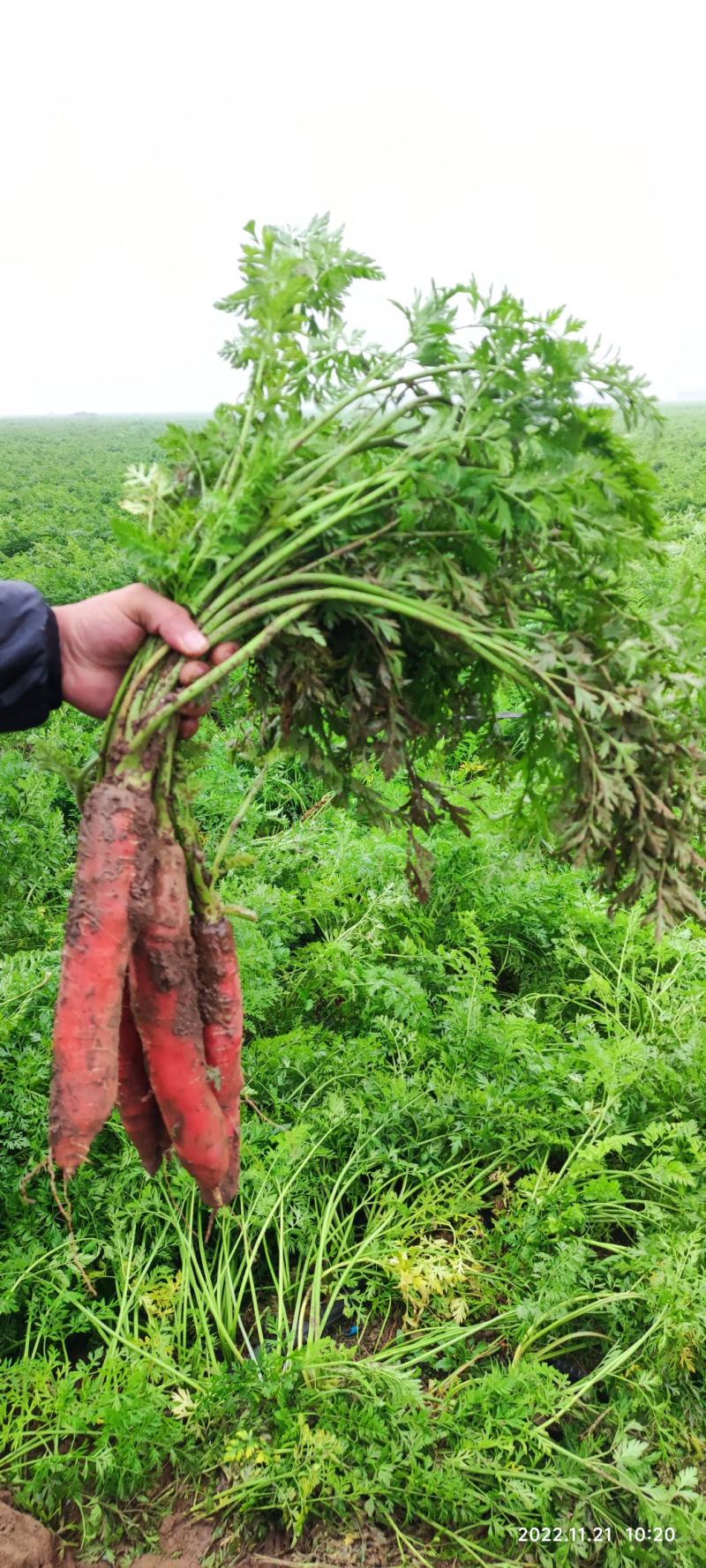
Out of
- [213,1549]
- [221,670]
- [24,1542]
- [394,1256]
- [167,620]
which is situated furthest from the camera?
[394,1256]

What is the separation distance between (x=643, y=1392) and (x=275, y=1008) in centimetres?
189

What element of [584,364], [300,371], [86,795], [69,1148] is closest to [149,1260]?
[69,1148]

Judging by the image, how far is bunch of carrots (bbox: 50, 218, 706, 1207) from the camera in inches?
85.4

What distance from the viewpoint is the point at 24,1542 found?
239cm

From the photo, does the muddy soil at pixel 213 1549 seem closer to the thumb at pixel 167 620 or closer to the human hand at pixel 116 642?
the human hand at pixel 116 642

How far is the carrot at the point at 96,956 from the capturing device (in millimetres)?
2225

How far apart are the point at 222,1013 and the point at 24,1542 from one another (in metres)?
1.40

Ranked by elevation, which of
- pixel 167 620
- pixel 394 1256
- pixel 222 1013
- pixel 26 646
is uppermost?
pixel 167 620

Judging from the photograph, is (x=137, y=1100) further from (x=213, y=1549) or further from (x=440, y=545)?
(x=440, y=545)

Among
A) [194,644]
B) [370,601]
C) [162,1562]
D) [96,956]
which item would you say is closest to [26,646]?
[194,644]

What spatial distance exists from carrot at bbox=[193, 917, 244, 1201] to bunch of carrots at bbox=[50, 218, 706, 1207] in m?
0.02

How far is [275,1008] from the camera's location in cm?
394

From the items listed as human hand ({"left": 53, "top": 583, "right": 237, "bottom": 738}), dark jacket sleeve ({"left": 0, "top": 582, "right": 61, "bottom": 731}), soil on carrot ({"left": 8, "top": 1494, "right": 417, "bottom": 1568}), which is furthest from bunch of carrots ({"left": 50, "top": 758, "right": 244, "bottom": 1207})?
soil on carrot ({"left": 8, "top": 1494, "right": 417, "bottom": 1568})

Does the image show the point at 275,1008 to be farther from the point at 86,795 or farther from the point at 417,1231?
the point at 86,795
